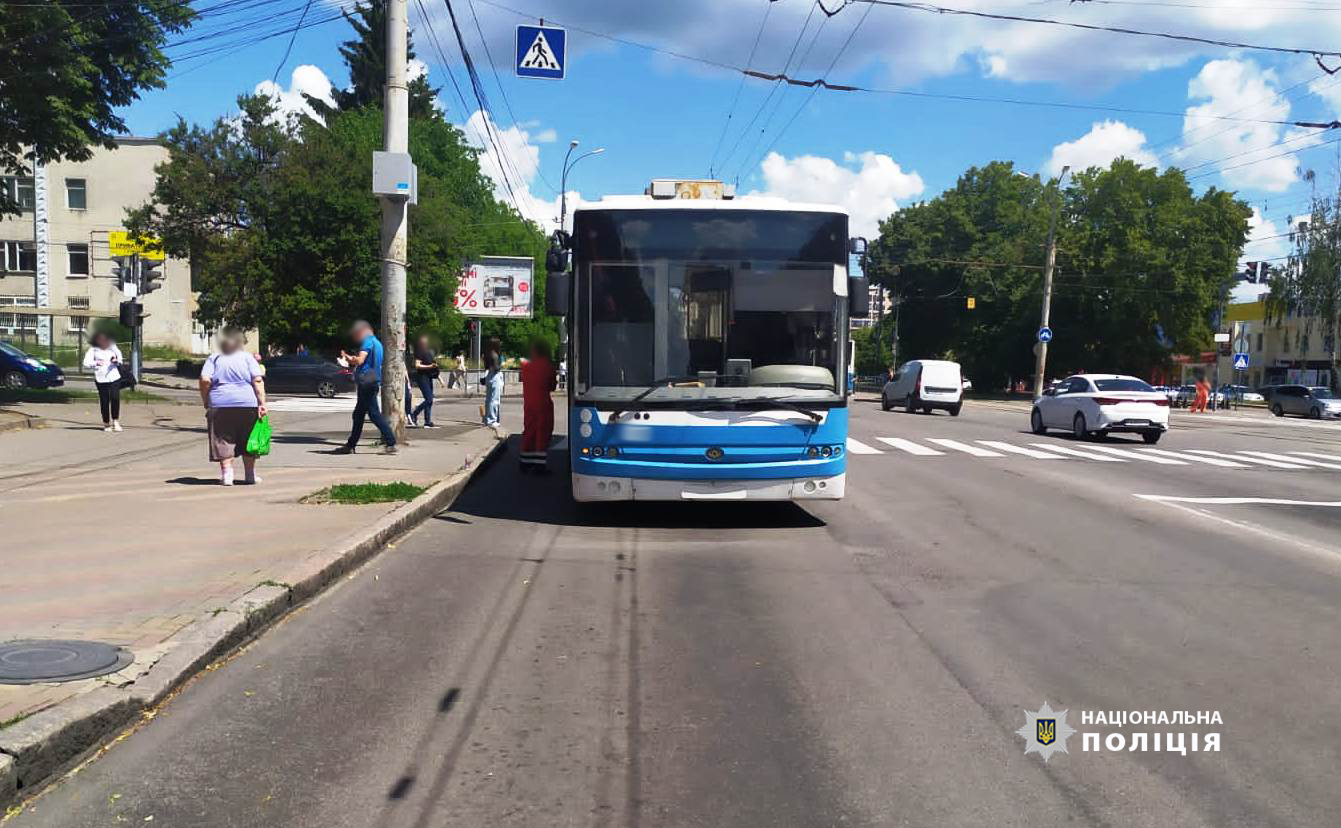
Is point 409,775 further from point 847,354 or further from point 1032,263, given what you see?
point 1032,263

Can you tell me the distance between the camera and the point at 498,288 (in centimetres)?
4241

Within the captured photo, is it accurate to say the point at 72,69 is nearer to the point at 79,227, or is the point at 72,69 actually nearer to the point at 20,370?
the point at 20,370

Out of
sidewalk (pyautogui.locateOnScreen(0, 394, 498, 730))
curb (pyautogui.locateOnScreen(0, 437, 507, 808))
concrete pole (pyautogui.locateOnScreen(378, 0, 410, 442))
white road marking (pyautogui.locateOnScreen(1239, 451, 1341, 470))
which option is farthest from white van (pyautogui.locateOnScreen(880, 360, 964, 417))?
curb (pyautogui.locateOnScreen(0, 437, 507, 808))

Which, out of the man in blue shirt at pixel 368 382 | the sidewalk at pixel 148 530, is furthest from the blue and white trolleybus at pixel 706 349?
the man in blue shirt at pixel 368 382

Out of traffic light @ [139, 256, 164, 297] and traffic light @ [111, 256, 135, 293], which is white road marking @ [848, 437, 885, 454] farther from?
traffic light @ [111, 256, 135, 293]

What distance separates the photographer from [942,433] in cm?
2516

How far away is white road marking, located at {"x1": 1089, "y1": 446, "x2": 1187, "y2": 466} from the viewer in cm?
1787

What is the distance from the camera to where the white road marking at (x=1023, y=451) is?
61.4 ft

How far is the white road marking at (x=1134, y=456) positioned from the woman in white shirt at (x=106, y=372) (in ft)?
57.3

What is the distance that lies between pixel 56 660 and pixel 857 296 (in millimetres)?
7355

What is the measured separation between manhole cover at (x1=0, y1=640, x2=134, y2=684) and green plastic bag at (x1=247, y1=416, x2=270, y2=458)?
19.9 ft

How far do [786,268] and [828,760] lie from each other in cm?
645

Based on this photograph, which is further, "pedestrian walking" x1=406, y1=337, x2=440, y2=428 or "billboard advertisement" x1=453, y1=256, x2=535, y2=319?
"billboard advertisement" x1=453, y1=256, x2=535, y2=319

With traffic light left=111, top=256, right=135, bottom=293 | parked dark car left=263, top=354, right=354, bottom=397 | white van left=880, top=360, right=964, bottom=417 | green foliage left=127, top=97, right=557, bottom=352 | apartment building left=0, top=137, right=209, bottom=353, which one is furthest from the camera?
apartment building left=0, top=137, right=209, bottom=353
